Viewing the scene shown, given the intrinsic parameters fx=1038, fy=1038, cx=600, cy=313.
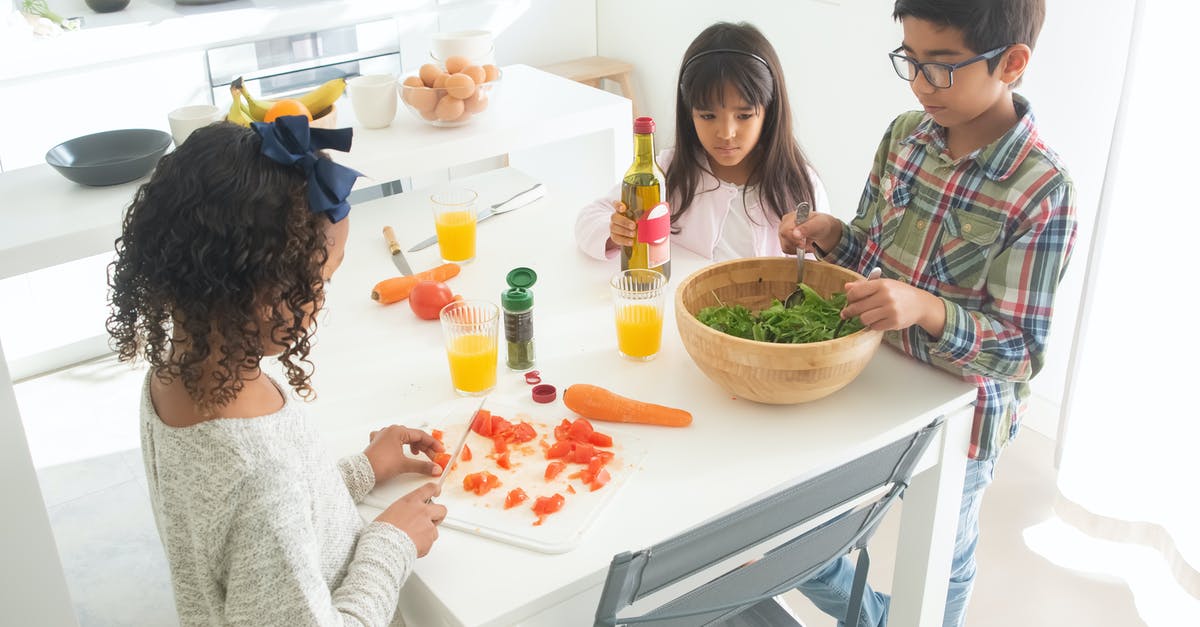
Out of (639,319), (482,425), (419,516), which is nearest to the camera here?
(419,516)

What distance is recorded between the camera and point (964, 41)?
1.43m

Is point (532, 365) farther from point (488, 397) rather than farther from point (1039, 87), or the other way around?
point (1039, 87)

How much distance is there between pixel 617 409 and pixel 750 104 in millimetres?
747

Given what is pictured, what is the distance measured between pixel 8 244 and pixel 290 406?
0.73 m

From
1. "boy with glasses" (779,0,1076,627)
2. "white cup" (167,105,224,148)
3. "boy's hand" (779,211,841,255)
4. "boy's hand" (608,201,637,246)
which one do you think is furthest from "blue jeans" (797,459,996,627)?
"white cup" (167,105,224,148)

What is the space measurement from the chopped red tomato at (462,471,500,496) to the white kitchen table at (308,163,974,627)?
8 cm

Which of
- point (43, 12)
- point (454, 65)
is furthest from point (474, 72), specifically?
point (43, 12)

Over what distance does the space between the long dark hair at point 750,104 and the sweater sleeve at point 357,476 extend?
0.95 metres

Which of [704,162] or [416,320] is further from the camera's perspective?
[704,162]

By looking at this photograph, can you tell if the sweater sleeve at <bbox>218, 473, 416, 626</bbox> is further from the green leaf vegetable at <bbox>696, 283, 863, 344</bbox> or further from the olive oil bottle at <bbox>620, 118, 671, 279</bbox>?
the olive oil bottle at <bbox>620, 118, 671, 279</bbox>

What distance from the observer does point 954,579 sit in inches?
69.6

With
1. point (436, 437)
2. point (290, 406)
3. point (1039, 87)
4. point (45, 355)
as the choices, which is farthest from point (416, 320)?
point (45, 355)

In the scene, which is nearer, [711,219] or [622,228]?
[622,228]

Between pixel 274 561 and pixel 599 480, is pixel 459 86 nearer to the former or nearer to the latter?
pixel 599 480
